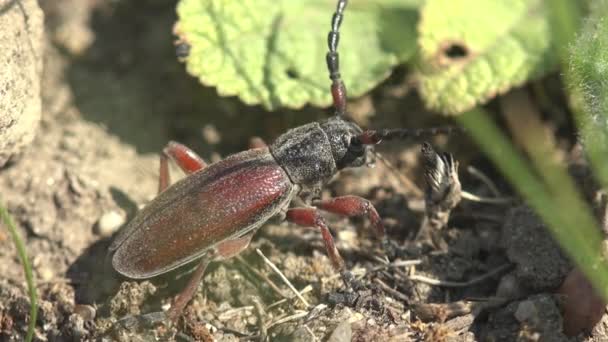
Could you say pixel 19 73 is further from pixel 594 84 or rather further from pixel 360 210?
pixel 594 84

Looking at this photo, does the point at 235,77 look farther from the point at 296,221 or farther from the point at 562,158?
the point at 562,158

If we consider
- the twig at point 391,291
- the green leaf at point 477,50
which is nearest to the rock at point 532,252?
the twig at point 391,291

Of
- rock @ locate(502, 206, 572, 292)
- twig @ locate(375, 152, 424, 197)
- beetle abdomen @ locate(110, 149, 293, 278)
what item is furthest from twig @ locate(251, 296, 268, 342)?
rock @ locate(502, 206, 572, 292)

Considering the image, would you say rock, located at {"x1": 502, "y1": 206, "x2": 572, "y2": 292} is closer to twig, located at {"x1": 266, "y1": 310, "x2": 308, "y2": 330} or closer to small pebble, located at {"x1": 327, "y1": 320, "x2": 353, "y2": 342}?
small pebble, located at {"x1": 327, "y1": 320, "x2": 353, "y2": 342}

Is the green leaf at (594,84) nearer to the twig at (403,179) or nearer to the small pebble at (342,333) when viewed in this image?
the twig at (403,179)

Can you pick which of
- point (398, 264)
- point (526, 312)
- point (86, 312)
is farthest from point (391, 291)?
point (86, 312)

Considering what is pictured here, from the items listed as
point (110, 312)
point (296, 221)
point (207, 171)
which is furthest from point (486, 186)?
point (110, 312)

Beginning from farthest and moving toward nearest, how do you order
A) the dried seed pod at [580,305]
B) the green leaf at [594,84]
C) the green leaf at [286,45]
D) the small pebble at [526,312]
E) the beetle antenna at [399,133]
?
the green leaf at [286,45]
the beetle antenna at [399,133]
the green leaf at [594,84]
the small pebble at [526,312]
the dried seed pod at [580,305]
